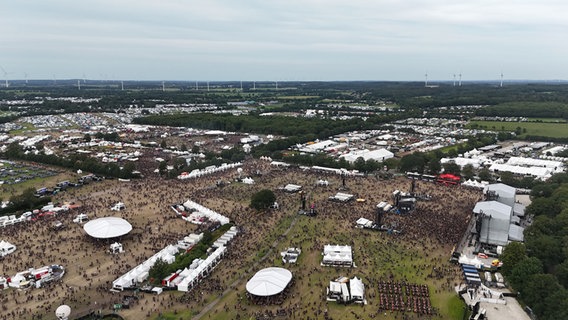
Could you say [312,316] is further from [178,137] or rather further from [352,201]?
[178,137]

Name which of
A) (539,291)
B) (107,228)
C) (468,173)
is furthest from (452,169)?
(107,228)

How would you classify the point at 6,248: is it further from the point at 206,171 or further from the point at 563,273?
the point at 563,273

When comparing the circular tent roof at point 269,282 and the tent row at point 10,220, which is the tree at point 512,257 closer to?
the circular tent roof at point 269,282

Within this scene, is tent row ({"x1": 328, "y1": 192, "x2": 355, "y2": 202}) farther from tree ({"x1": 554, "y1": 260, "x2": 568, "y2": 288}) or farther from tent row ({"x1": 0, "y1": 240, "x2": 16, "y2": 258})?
tent row ({"x1": 0, "y1": 240, "x2": 16, "y2": 258})

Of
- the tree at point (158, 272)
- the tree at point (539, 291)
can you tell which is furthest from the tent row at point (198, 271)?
the tree at point (539, 291)

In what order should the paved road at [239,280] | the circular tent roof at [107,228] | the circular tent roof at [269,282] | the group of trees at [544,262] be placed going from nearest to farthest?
1. the group of trees at [544,262]
2. the paved road at [239,280]
3. the circular tent roof at [269,282]
4. the circular tent roof at [107,228]

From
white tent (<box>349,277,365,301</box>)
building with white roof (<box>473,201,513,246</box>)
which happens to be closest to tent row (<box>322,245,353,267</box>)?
white tent (<box>349,277,365,301</box>)
